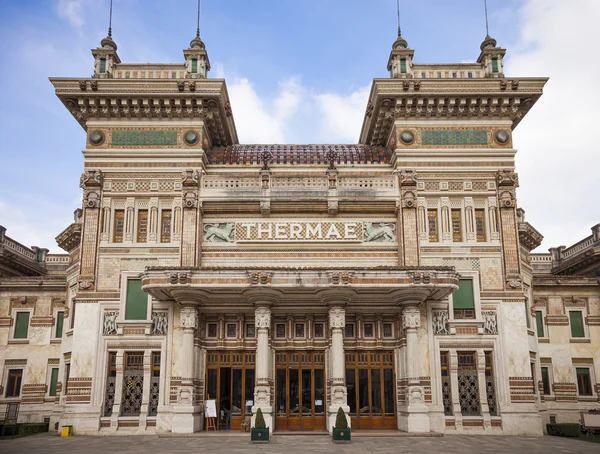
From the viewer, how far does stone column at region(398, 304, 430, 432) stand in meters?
29.1

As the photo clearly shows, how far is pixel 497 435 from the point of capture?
3011 cm

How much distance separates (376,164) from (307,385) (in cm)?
1328

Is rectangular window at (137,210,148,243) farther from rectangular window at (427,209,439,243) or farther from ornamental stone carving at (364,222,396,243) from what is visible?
rectangular window at (427,209,439,243)

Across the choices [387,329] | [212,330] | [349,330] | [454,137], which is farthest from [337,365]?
[454,137]

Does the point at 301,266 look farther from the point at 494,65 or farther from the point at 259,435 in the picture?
the point at 494,65

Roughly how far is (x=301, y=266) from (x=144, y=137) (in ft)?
38.3

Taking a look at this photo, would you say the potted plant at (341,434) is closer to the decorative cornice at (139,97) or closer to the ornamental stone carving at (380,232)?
the ornamental stone carving at (380,232)

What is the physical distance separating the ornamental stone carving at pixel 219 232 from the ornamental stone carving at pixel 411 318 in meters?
10.4

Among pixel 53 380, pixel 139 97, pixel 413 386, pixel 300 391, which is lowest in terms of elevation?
pixel 300 391

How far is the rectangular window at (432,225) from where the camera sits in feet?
110

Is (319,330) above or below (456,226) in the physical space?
below

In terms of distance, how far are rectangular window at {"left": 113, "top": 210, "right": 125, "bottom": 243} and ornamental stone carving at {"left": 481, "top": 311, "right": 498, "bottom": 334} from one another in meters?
20.2

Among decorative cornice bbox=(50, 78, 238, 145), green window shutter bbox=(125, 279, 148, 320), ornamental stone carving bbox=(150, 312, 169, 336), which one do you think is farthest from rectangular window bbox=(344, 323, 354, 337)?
decorative cornice bbox=(50, 78, 238, 145)

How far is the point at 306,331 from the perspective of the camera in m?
32.5
